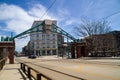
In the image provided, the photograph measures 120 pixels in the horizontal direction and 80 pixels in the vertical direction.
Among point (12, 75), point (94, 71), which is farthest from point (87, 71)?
point (12, 75)

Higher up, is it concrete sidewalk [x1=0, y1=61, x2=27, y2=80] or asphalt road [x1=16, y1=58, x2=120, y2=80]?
asphalt road [x1=16, y1=58, x2=120, y2=80]

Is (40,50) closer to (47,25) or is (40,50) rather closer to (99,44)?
(99,44)

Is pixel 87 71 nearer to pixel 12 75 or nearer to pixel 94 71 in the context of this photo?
pixel 94 71

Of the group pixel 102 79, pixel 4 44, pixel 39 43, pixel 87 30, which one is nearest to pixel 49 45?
pixel 39 43

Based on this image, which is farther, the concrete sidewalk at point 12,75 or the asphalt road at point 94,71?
the concrete sidewalk at point 12,75

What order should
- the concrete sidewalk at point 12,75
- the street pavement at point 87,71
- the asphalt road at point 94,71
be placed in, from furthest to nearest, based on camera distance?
the concrete sidewalk at point 12,75, the street pavement at point 87,71, the asphalt road at point 94,71

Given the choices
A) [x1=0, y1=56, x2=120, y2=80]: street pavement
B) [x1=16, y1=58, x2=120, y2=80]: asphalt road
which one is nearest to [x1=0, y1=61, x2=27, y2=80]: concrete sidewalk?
[x1=0, y1=56, x2=120, y2=80]: street pavement

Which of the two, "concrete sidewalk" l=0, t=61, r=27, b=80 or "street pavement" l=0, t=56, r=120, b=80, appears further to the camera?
"concrete sidewalk" l=0, t=61, r=27, b=80

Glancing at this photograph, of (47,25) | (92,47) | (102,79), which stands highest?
(47,25)

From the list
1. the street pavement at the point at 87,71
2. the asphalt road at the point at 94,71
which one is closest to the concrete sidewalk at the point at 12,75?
the street pavement at the point at 87,71

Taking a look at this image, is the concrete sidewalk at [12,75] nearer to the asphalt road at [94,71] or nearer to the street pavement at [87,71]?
the street pavement at [87,71]

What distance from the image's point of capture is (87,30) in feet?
200

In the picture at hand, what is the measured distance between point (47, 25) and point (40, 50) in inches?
4297

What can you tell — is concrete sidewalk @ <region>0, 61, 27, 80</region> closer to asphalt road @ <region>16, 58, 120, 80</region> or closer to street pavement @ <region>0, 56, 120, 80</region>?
street pavement @ <region>0, 56, 120, 80</region>
